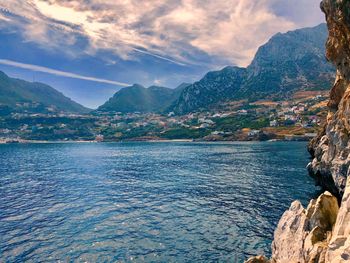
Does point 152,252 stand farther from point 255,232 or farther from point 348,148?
point 348,148

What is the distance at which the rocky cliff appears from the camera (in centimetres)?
1678

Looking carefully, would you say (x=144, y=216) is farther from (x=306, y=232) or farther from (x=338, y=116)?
(x=338, y=116)

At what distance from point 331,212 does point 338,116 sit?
100 feet

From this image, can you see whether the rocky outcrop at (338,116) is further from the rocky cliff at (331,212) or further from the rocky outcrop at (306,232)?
the rocky outcrop at (306,232)

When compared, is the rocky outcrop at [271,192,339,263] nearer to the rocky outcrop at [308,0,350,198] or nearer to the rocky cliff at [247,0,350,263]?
the rocky cliff at [247,0,350,263]

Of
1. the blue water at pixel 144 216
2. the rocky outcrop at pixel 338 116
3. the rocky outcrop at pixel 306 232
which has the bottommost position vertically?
the blue water at pixel 144 216

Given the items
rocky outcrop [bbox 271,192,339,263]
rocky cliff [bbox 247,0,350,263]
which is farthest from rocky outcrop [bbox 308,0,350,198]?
rocky outcrop [bbox 271,192,339,263]

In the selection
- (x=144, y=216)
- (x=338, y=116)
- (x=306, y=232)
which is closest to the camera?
(x=306, y=232)

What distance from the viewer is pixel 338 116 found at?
47125 millimetres

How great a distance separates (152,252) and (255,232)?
1265 cm

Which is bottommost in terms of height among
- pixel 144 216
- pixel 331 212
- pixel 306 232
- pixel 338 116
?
pixel 144 216

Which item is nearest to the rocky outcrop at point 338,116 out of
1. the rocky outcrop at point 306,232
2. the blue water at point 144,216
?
the blue water at point 144,216

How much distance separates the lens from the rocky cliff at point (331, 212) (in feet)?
55.1

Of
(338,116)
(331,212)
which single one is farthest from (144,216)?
(338,116)
